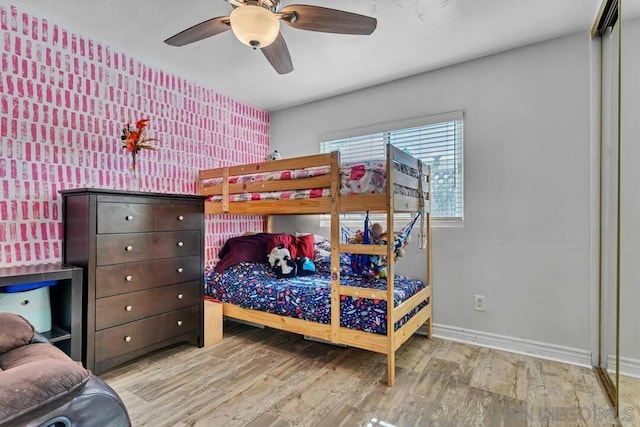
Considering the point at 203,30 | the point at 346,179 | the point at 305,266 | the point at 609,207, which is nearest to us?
the point at 203,30

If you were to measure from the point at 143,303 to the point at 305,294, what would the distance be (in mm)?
1164

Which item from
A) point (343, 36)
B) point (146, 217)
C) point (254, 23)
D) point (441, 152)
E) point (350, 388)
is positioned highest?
point (343, 36)

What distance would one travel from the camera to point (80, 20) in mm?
2293

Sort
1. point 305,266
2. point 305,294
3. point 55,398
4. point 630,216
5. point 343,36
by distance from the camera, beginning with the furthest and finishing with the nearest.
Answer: point 305,266 < point 305,294 < point 343,36 < point 630,216 < point 55,398

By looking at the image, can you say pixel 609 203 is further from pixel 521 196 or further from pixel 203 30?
pixel 203 30

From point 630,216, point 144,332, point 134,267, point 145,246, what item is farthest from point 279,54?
point 630,216

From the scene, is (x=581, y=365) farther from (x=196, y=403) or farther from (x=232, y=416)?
(x=196, y=403)

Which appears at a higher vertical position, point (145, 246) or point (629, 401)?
point (145, 246)

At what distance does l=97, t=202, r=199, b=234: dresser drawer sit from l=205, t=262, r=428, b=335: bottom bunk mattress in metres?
0.67

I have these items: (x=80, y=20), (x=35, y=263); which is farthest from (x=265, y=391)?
(x=80, y=20)

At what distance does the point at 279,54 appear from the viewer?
2.01 meters

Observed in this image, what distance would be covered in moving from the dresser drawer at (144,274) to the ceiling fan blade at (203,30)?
4.89 ft

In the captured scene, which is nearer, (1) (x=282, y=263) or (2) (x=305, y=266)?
(1) (x=282, y=263)

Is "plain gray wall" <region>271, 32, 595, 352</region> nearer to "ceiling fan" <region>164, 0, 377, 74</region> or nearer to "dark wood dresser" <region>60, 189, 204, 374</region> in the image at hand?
"ceiling fan" <region>164, 0, 377, 74</region>
